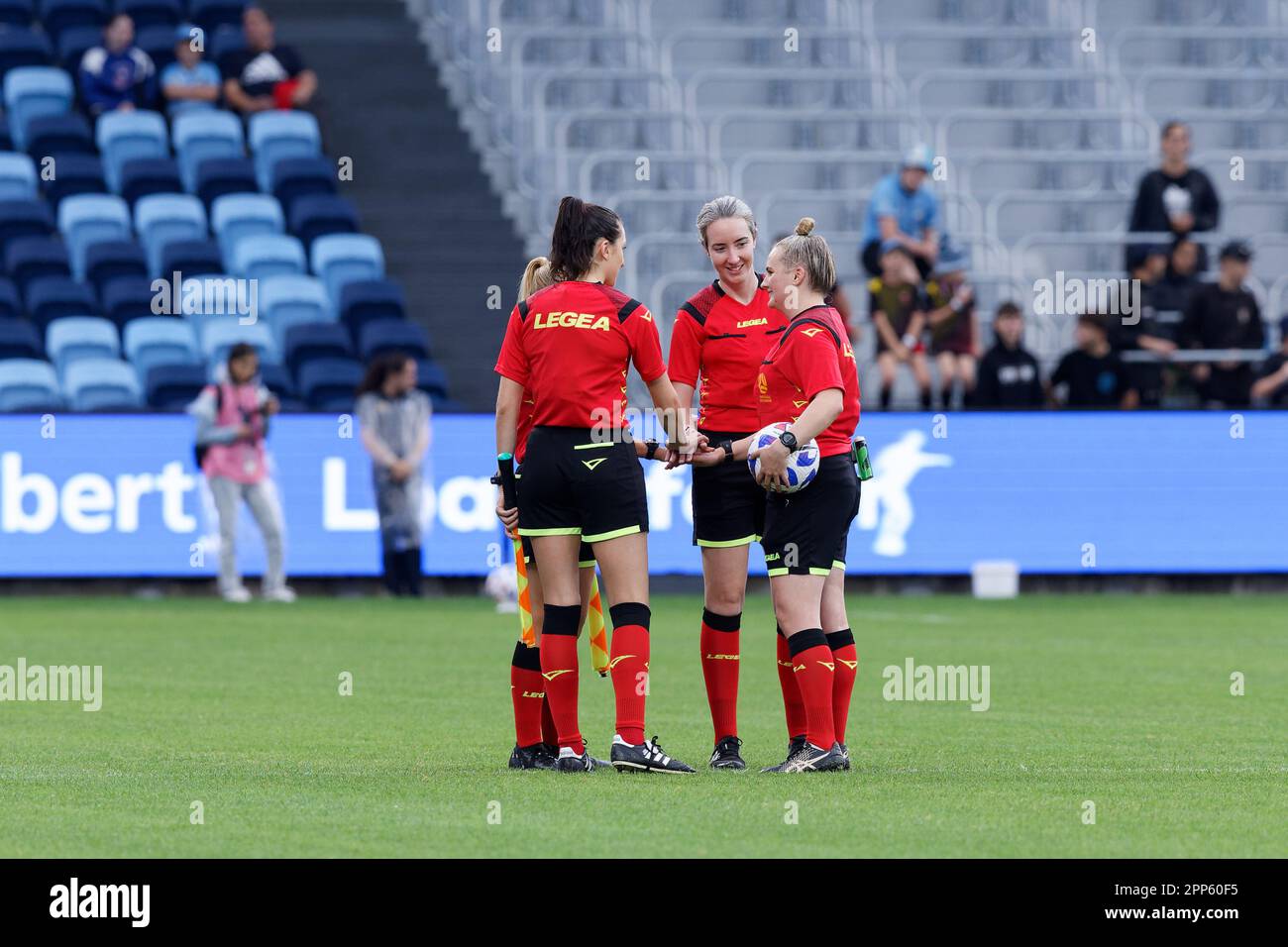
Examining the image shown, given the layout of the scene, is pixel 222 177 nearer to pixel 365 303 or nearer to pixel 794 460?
pixel 365 303

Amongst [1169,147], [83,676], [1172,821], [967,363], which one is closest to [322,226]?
[967,363]

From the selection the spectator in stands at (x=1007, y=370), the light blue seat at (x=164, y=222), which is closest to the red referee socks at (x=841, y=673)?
the spectator in stands at (x=1007, y=370)

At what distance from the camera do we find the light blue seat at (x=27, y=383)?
2186cm

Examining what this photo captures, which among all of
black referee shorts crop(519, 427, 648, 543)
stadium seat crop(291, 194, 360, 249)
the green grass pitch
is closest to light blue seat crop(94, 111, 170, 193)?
stadium seat crop(291, 194, 360, 249)

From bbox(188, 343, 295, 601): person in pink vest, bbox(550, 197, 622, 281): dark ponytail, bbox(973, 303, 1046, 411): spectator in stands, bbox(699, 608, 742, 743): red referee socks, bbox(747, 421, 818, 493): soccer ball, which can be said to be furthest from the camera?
bbox(973, 303, 1046, 411): spectator in stands

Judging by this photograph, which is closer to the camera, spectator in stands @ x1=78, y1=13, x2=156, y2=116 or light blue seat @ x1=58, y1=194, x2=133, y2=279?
light blue seat @ x1=58, y1=194, x2=133, y2=279

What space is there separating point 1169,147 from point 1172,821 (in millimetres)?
16310

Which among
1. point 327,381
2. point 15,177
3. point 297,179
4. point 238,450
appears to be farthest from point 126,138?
point 238,450

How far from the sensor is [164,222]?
24.1 metres

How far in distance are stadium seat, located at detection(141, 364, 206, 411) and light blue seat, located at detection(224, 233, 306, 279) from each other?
1.71m

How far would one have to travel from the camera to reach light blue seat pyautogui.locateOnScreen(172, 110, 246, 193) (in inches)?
990

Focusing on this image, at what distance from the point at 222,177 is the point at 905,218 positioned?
7.27 m

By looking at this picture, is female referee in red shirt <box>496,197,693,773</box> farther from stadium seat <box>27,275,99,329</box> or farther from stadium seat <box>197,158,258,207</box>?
stadium seat <box>197,158,258,207</box>
